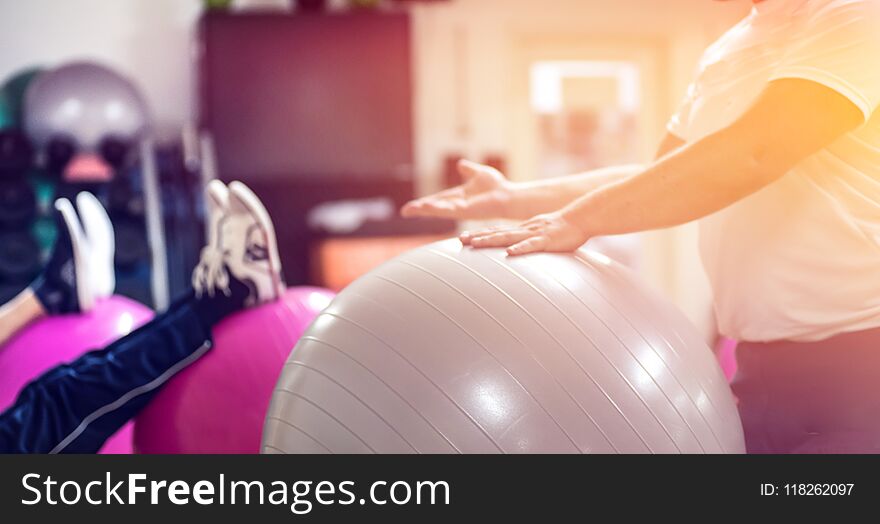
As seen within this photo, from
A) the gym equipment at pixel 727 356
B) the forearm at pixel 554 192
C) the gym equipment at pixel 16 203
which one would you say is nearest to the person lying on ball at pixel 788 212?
the forearm at pixel 554 192

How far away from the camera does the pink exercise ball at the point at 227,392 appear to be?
5.68 ft

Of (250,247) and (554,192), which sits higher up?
(554,192)

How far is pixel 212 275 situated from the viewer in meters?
1.90

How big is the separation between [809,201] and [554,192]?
467 millimetres

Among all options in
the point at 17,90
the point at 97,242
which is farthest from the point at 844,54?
the point at 17,90

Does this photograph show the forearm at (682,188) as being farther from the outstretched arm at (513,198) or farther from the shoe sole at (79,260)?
the shoe sole at (79,260)

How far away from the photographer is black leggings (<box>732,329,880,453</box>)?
1189 millimetres

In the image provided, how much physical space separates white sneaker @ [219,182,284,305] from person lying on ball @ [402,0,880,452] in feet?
2.36

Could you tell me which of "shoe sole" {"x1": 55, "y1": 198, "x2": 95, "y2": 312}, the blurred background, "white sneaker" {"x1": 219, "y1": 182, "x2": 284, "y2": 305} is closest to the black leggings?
"white sneaker" {"x1": 219, "y1": 182, "x2": 284, "y2": 305}

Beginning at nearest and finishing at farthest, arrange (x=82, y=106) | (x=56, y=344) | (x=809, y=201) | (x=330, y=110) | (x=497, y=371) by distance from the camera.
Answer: (x=497, y=371) < (x=809, y=201) < (x=56, y=344) < (x=82, y=106) < (x=330, y=110)

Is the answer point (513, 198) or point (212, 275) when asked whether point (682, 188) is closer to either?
point (513, 198)

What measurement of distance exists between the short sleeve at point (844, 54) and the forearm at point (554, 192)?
46 cm

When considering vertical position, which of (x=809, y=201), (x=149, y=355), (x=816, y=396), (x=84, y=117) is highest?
(x=809, y=201)
